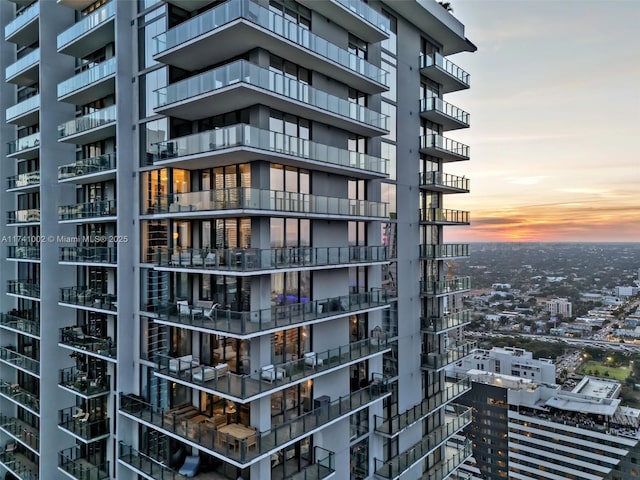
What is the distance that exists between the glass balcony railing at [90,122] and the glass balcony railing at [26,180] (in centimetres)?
402

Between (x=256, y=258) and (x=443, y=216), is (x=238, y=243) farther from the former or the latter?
(x=443, y=216)

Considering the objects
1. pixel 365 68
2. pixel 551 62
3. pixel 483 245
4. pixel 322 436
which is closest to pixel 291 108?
pixel 365 68

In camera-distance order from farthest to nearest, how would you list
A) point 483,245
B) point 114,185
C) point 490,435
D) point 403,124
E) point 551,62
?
point 490,435, point 483,245, point 551,62, point 403,124, point 114,185

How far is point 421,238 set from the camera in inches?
786

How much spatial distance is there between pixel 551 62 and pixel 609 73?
3.66 m

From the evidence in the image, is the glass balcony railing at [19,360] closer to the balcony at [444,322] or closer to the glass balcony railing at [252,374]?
the glass balcony railing at [252,374]

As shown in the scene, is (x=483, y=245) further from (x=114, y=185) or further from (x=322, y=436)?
(x=114, y=185)

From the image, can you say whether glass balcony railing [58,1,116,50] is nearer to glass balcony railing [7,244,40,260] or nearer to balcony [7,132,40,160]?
balcony [7,132,40,160]

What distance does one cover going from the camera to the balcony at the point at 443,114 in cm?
1915

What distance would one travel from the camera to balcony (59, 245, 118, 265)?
15109 mm

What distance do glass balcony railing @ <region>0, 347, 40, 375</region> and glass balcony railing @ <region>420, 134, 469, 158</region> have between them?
21.6m

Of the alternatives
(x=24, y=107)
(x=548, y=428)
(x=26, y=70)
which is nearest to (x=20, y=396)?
(x=24, y=107)

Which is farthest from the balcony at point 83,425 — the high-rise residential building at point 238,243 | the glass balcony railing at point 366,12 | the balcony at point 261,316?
the glass balcony railing at point 366,12

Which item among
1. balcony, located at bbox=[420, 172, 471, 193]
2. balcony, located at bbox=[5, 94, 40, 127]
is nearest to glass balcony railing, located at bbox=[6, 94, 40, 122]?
balcony, located at bbox=[5, 94, 40, 127]
